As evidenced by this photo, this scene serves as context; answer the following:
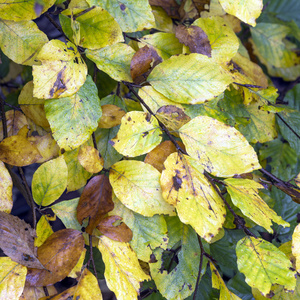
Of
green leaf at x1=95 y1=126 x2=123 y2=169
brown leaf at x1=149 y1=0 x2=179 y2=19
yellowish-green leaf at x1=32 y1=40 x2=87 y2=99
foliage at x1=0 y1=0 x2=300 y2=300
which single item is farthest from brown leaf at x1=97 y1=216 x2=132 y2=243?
brown leaf at x1=149 y1=0 x2=179 y2=19

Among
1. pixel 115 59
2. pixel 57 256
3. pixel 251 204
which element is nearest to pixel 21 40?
pixel 115 59

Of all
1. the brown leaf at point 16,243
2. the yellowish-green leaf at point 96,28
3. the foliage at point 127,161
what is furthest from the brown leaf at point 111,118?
the brown leaf at point 16,243

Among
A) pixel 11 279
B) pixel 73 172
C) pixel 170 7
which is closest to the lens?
pixel 11 279

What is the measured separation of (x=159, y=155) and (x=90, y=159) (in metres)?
0.12

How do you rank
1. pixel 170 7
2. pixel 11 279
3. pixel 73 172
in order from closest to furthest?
pixel 11 279 → pixel 73 172 → pixel 170 7

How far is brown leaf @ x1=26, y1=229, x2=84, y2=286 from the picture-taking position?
0.43 meters

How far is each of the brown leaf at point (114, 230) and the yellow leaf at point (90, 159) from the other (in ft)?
0.29

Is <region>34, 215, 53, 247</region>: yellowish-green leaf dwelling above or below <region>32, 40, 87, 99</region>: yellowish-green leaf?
→ below

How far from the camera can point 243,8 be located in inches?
18.1

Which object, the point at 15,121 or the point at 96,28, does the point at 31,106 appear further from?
the point at 96,28

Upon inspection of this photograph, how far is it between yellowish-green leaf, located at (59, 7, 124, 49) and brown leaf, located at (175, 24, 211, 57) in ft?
0.43

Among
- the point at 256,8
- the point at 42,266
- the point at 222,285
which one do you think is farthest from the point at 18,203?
the point at 256,8

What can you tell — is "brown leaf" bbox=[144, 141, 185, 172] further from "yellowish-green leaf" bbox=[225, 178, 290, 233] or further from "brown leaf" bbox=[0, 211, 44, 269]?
"brown leaf" bbox=[0, 211, 44, 269]

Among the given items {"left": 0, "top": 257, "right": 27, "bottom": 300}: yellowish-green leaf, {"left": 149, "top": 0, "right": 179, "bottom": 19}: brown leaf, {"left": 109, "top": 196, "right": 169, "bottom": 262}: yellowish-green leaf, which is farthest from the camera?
{"left": 149, "top": 0, "right": 179, "bottom": 19}: brown leaf
